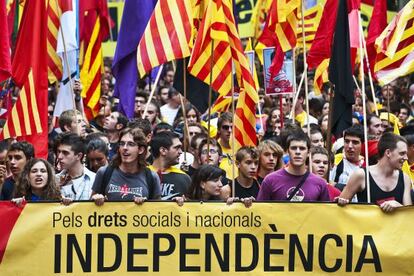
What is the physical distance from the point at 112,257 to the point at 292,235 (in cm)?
147

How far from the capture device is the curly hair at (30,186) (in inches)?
484

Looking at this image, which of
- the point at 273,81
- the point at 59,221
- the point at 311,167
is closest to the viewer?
the point at 59,221

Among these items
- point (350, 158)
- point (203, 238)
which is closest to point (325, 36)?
point (350, 158)

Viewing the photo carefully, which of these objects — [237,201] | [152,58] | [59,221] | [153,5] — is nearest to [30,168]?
[59,221]

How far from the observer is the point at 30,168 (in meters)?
12.4

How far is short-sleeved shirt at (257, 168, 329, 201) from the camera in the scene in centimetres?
1255

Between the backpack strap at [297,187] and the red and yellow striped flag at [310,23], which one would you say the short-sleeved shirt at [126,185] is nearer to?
the backpack strap at [297,187]

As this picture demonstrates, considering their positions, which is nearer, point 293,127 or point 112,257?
point 112,257

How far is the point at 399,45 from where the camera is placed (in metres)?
15.0

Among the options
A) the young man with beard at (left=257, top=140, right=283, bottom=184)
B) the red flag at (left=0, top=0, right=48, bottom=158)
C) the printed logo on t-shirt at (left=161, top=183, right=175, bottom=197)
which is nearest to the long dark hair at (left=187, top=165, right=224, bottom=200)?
the printed logo on t-shirt at (left=161, top=183, right=175, bottom=197)

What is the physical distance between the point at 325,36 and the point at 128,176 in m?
4.65

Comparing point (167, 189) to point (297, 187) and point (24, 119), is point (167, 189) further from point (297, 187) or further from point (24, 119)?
point (24, 119)

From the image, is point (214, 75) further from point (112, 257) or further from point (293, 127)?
point (112, 257)

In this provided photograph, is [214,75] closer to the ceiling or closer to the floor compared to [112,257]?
closer to the ceiling
